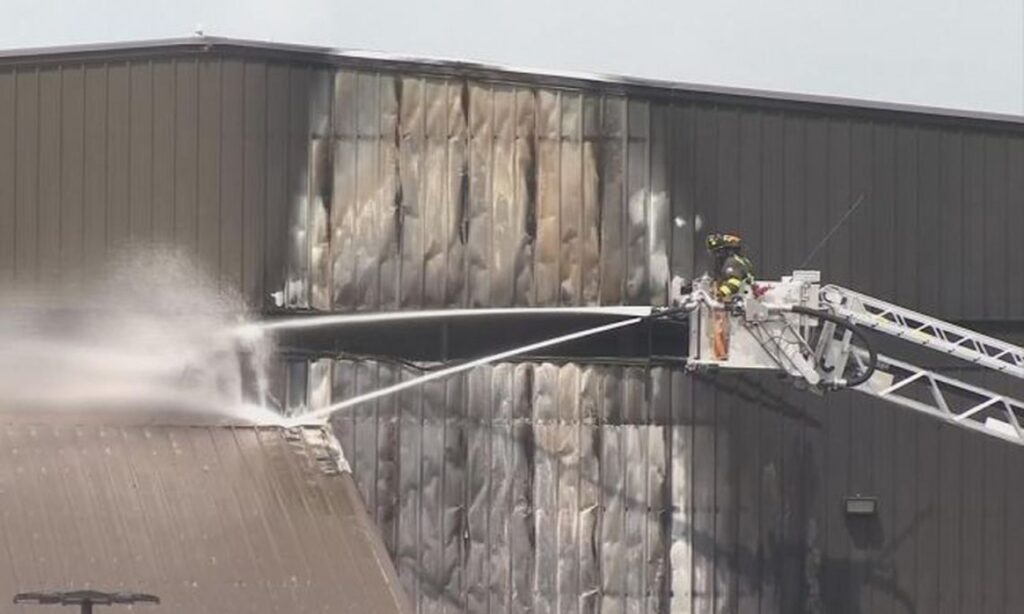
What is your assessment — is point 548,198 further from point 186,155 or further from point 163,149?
point 163,149

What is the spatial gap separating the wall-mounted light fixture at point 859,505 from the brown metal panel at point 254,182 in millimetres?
6054

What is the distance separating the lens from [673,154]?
52.2 feet

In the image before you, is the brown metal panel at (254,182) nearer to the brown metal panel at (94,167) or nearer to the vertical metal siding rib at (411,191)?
the vertical metal siding rib at (411,191)

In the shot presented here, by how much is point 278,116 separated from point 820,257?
550 cm

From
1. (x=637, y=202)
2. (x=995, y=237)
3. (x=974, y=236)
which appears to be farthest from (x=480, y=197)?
(x=995, y=237)

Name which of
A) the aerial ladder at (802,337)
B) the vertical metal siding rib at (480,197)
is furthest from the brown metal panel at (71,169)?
the aerial ladder at (802,337)

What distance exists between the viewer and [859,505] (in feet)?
52.8

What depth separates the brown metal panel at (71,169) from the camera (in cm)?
1471

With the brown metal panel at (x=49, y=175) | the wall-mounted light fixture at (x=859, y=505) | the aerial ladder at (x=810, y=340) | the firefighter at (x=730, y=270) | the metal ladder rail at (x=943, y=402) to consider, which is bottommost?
the wall-mounted light fixture at (x=859, y=505)

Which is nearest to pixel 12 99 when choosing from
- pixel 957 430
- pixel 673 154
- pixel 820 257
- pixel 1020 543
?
pixel 673 154

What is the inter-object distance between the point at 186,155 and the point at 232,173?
45cm

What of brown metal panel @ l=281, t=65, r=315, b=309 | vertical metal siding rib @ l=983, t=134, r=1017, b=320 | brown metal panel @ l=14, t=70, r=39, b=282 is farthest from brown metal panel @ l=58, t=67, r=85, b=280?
vertical metal siding rib @ l=983, t=134, r=1017, b=320

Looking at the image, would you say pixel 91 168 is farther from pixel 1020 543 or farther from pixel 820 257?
pixel 1020 543

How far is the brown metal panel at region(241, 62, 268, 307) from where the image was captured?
1496 centimetres
